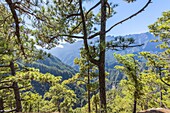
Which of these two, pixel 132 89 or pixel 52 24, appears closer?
pixel 52 24

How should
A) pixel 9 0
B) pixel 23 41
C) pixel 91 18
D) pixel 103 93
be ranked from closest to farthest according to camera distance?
pixel 9 0
pixel 23 41
pixel 103 93
pixel 91 18

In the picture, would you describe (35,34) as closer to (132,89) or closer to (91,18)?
(91,18)

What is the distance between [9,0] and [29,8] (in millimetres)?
1035

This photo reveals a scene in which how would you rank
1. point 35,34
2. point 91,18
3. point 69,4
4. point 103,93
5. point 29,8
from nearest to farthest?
point 29,8 < point 35,34 < point 103,93 < point 69,4 < point 91,18

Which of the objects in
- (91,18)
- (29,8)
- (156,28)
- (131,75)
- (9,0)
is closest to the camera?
(9,0)

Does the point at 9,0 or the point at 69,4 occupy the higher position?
the point at 69,4

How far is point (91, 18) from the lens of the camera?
13.2 m

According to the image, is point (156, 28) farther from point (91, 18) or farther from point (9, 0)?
point (9, 0)

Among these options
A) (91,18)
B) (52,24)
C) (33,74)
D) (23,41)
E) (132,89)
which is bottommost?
(132,89)

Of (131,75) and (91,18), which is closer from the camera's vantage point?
(91,18)

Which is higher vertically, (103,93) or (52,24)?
(52,24)

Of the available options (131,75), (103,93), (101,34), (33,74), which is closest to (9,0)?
(33,74)

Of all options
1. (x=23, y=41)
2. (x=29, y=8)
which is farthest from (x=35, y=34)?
(x=29, y=8)

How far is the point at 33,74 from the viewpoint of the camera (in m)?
9.67
